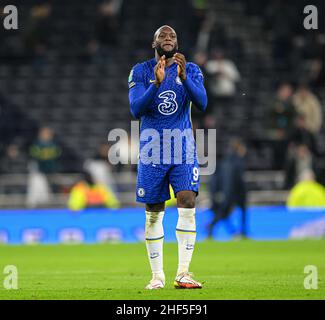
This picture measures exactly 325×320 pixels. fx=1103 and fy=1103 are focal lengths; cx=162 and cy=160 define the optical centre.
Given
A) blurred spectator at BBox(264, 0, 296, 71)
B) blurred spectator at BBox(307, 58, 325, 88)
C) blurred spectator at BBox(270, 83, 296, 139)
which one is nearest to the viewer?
blurred spectator at BBox(270, 83, 296, 139)

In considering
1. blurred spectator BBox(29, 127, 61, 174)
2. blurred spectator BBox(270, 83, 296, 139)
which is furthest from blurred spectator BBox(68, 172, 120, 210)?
blurred spectator BBox(270, 83, 296, 139)

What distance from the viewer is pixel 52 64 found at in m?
29.5

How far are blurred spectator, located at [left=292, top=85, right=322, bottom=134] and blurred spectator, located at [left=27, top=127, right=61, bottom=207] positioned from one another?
5.87 meters

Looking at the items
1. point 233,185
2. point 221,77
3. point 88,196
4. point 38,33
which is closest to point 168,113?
point 233,185

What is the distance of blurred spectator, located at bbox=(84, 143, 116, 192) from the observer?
81.2 feet

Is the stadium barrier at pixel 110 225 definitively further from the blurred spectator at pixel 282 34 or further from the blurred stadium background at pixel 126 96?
the blurred spectator at pixel 282 34

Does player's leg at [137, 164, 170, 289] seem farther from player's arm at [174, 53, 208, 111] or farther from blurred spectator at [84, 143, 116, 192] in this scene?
blurred spectator at [84, 143, 116, 192]

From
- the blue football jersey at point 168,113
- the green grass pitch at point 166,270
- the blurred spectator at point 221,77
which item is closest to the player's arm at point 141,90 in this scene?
the blue football jersey at point 168,113

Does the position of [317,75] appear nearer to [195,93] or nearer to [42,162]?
[42,162]

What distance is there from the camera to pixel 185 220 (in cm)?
1073

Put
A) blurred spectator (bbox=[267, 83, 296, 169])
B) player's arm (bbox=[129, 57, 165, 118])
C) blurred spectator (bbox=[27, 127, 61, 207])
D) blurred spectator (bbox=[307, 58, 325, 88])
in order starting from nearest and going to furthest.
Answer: player's arm (bbox=[129, 57, 165, 118]) < blurred spectator (bbox=[27, 127, 61, 207]) < blurred spectator (bbox=[267, 83, 296, 169]) < blurred spectator (bbox=[307, 58, 325, 88])

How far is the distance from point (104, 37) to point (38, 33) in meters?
1.79
